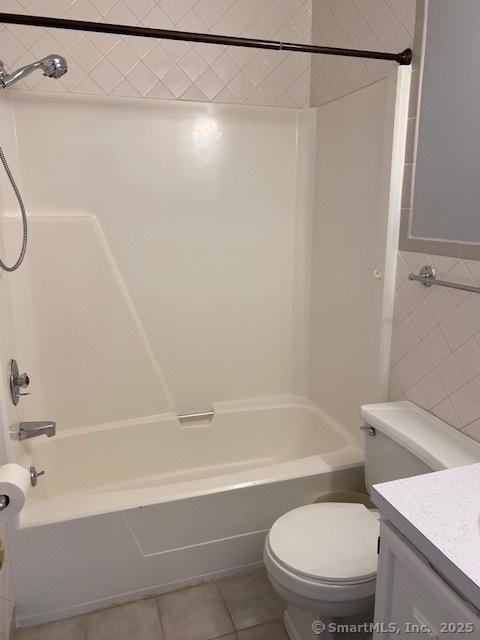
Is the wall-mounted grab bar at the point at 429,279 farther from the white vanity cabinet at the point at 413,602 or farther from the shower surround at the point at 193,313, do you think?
the white vanity cabinet at the point at 413,602

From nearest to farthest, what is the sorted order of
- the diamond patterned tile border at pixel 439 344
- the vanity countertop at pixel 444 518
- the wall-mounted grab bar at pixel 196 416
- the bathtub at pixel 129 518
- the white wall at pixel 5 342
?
the vanity countertop at pixel 444 518
the diamond patterned tile border at pixel 439 344
the white wall at pixel 5 342
the bathtub at pixel 129 518
the wall-mounted grab bar at pixel 196 416

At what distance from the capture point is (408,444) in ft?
4.66

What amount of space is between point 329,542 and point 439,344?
2.38 ft

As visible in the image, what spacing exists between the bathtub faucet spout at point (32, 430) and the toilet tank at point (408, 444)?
115 cm

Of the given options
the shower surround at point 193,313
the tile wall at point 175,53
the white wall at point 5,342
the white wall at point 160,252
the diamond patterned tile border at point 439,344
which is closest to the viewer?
the diamond patterned tile border at point 439,344

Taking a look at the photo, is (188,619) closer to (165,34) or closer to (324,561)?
(324,561)

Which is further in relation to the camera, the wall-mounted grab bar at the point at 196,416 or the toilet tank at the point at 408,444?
the wall-mounted grab bar at the point at 196,416

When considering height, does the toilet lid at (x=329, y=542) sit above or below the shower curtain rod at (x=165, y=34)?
below

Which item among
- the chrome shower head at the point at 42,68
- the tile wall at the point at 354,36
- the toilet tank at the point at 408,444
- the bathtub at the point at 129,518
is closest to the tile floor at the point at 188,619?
the bathtub at the point at 129,518

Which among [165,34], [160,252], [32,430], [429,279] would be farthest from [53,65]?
[429,279]

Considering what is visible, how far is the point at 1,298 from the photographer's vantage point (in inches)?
72.5

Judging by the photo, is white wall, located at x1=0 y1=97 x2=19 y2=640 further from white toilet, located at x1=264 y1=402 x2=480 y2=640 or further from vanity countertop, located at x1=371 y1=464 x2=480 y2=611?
vanity countertop, located at x1=371 y1=464 x2=480 y2=611

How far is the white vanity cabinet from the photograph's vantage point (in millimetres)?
762

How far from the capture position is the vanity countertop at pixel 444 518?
2.47 feet
